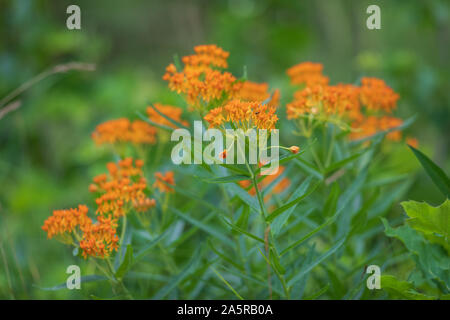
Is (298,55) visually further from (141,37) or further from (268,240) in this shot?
(268,240)

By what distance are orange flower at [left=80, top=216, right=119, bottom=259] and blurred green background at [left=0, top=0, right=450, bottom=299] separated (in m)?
0.65

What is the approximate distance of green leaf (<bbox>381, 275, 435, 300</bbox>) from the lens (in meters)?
0.85

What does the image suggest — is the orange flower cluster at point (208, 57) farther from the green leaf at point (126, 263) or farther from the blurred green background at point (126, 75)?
the blurred green background at point (126, 75)

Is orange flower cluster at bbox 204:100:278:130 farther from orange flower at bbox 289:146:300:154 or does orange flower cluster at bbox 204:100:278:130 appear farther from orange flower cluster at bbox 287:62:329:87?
orange flower cluster at bbox 287:62:329:87

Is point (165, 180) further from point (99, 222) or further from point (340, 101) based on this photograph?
point (340, 101)

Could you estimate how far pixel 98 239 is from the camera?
0.87 m

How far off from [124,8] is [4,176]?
8.78ft

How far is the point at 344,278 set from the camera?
42.2 inches

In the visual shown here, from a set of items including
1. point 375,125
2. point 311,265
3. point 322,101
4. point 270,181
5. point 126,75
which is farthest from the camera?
point 126,75

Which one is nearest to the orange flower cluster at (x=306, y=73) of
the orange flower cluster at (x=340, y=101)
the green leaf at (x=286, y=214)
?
the orange flower cluster at (x=340, y=101)

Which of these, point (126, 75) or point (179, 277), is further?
point (126, 75)

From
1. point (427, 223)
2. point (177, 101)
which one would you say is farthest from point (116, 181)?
→ point (177, 101)

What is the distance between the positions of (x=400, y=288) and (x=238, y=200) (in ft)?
1.21

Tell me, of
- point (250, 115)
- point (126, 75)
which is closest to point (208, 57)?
point (250, 115)
